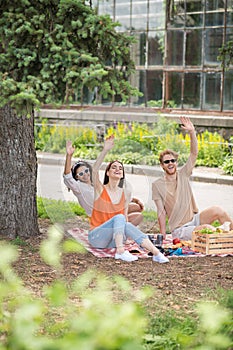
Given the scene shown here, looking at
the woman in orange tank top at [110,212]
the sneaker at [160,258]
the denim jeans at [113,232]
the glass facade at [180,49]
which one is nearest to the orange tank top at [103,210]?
the woman in orange tank top at [110,212]

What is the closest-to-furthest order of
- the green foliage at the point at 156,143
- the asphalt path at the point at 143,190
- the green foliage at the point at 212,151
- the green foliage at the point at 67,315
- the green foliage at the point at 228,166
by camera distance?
the green foliage at the point at 67,315
the asphalt path at the point at 143,190
the green foliage at the point at 156,143
the green foliage at the point at 228,166
the green foliage at the point at 212,151

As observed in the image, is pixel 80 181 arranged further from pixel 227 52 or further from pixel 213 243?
pixel 227 52

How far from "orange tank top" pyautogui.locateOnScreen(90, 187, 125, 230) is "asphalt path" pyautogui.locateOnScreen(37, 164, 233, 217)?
2.72 metres

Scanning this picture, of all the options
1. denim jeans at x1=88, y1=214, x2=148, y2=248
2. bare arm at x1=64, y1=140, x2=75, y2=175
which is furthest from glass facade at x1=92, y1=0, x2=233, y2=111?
denim jeans at x1=88, y1=214, x2=148, y2=248

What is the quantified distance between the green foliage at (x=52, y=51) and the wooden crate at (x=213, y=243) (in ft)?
5.20

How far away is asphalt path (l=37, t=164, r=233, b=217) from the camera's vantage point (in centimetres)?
1037

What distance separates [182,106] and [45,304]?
12.9 metres

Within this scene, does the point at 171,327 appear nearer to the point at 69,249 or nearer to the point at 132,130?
the point at 69,249

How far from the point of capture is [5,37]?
20.1ft

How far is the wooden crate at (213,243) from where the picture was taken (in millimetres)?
6742

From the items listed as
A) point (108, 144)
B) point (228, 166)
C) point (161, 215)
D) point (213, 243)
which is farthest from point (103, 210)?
point (228, 166)

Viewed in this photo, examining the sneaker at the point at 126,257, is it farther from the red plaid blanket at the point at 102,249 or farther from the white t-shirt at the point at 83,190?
the white t-shirt at the point at 83,190

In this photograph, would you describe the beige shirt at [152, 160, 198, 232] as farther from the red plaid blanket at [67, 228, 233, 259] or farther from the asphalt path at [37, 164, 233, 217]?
the asphalt path at [37, 164, 233, 217]

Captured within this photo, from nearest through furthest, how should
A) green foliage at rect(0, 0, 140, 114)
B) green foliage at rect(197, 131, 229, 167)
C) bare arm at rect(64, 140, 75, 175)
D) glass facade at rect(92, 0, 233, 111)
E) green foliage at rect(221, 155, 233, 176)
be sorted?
green foliage at rect(0, 0, 140, 114)
bare arm at rect(64, 140, 75, 175)
green foliage at rect(221, 155, 233, 176)
green foliage at rect(197, 131, 229, 167)
glass facade at rect(92, 0, 233, 111)
